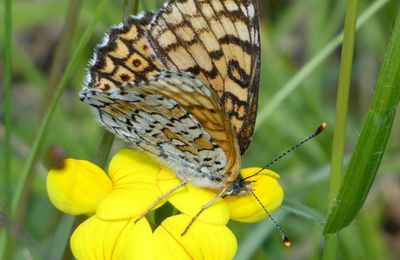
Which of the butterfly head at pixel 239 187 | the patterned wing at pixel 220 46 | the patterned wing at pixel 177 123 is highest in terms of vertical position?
the patterned wing at pixel 220 46

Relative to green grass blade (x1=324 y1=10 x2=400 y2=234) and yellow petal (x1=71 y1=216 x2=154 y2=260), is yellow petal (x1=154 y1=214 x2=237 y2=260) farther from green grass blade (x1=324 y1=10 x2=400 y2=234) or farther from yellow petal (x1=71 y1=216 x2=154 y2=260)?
green grass blade (x1=324 y1=10 x2=400 y2=234)

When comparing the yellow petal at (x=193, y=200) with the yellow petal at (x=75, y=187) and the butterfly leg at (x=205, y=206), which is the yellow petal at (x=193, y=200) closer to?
the butterfly leg at (x=205, y=206)

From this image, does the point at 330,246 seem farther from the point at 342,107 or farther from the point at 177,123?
the point at 177,123

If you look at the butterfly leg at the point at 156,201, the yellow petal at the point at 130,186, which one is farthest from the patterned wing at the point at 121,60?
the butterfly leg at the point at 156,201

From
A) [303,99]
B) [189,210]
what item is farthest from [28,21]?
[189,210]

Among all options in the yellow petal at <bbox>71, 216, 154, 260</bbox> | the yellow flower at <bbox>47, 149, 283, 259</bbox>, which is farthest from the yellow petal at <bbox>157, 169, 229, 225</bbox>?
the yellow petal at <bbox>71, 216, 154, 260</bbox>

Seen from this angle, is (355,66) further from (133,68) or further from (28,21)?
(133,68)
